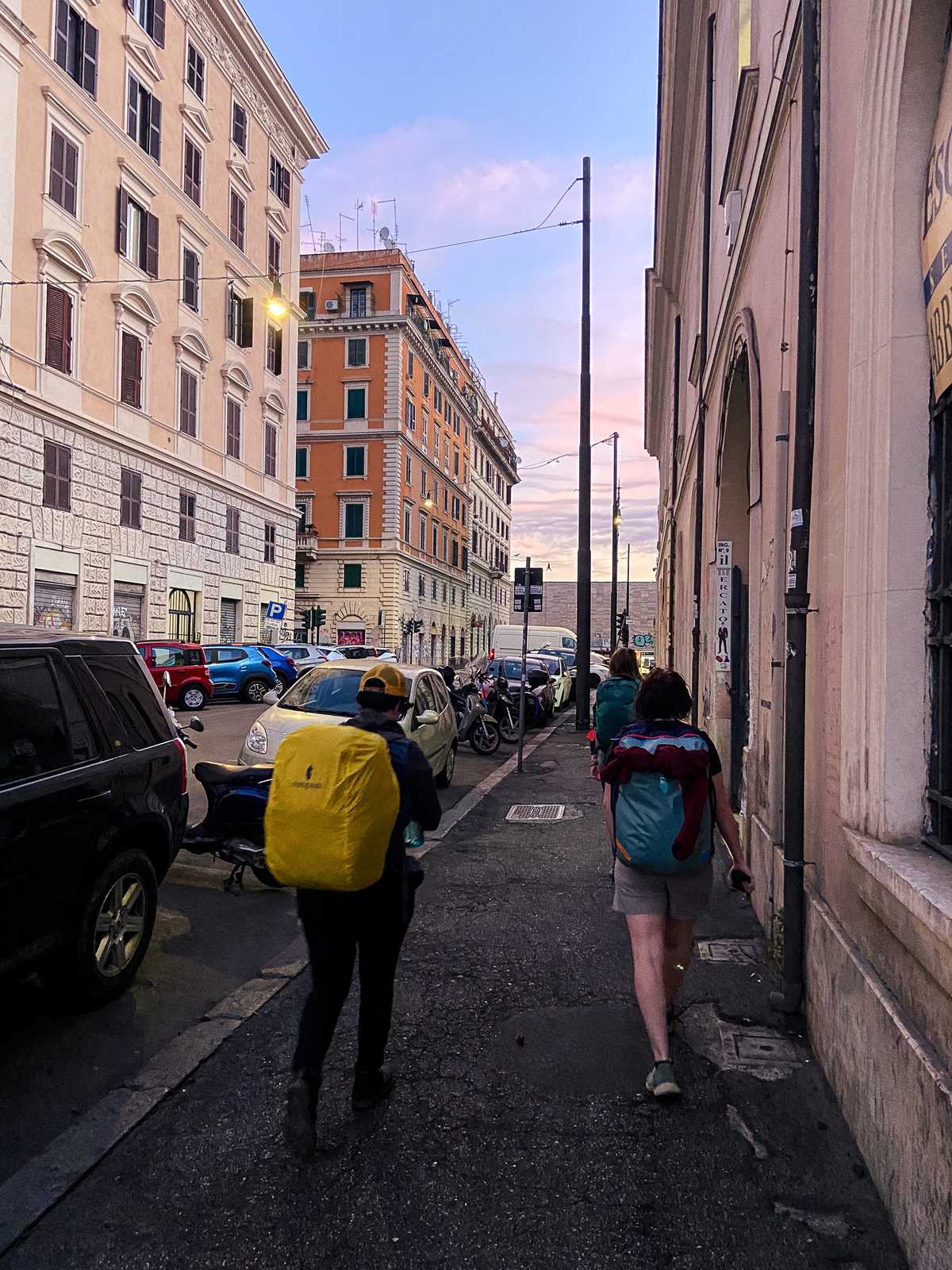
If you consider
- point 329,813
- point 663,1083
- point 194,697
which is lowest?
point 663,1083

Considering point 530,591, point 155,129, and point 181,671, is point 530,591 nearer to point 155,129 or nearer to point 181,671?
point 181,671

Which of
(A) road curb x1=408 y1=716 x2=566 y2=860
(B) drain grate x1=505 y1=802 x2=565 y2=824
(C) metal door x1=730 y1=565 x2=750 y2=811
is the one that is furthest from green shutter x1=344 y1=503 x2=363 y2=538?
(C) metal door x1=730 y1=565 x2=750 y2=811

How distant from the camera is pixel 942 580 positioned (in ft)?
10.4

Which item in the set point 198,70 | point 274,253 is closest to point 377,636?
point 274,253

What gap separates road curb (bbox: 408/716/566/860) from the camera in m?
8.24

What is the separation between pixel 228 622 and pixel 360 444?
73.2ft

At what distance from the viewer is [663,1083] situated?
11.7 ft

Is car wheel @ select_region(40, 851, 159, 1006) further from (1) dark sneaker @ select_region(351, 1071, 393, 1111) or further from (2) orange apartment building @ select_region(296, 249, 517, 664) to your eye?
(2) orange apartment building @ select_region(296, 249, 517, 664)

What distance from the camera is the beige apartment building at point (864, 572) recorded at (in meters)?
2.92

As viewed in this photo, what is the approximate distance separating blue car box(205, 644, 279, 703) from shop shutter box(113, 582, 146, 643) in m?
2.59

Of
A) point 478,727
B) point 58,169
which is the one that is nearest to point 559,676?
point 478,727

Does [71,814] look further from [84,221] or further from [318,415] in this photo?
[318,415]

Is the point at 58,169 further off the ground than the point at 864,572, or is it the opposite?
the point at 58,169

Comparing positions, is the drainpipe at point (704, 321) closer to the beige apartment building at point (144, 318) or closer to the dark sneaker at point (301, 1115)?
the dark sneaker at point (301, 1115)
